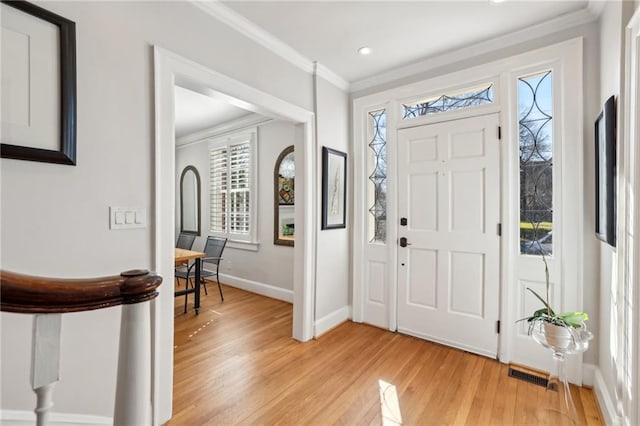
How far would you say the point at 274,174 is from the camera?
4.28 meters

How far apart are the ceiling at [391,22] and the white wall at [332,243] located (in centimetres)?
49

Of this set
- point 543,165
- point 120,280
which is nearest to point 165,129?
point 120,280

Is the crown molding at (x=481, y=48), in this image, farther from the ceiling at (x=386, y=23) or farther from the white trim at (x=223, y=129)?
the white trim at (x=223, y=129)

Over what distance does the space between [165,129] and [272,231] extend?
2618mm

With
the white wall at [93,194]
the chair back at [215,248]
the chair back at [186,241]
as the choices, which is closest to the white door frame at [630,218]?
the white wall at [93,194]

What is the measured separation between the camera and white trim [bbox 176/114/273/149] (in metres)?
4.44

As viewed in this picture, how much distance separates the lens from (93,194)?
1.55 meters

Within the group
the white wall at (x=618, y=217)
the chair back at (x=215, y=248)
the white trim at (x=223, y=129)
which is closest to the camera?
the white wall at (x=618, y=217)

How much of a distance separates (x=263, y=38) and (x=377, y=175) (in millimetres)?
1719

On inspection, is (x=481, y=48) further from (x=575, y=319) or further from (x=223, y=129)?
(x=223, y=129)

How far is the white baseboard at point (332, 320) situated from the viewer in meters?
3.00

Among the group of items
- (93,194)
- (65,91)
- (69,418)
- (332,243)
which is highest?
(65,91)

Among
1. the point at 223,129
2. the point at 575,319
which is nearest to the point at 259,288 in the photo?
the point at 223,129

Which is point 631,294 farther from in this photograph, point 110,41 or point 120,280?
point 110,41
